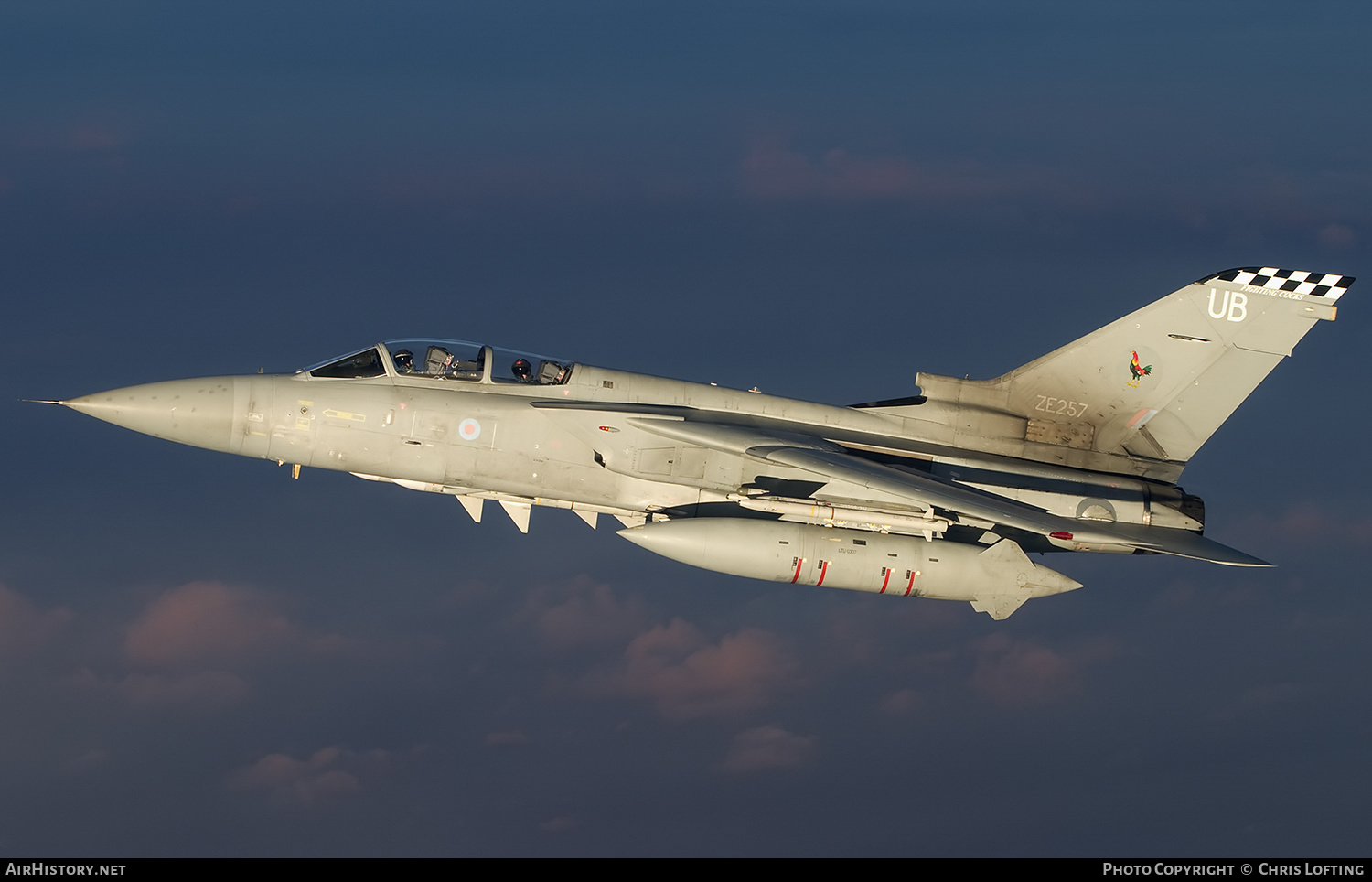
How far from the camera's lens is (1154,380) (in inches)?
1009

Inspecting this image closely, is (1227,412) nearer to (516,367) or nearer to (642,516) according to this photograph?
(642,516)

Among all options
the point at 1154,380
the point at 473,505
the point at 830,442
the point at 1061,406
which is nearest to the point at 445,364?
the point at 473,505

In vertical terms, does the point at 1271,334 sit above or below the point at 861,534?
above

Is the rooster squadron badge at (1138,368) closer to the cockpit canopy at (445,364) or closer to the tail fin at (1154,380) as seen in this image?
the tail fin at (1154,380)

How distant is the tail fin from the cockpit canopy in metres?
7.34

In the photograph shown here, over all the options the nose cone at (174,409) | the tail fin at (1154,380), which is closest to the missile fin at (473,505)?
the nose cone at (174,409)

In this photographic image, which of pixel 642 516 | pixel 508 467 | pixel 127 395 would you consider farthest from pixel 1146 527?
pixel 127 395

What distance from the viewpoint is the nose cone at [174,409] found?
2202 cm

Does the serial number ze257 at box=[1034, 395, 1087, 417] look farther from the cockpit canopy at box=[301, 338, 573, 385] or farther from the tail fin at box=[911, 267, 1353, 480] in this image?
the cockpit canopy at box=[301, 338, 573, 385]

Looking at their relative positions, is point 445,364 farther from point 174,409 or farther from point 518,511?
point 174,409

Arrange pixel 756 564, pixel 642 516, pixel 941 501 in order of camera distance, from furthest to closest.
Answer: pixel 642 516
pixel 756 564
pixel 941 501

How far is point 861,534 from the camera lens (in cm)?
2350

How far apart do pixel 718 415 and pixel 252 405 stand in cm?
810

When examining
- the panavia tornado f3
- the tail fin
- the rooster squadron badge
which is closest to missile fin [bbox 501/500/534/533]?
the panavia tornado f3
